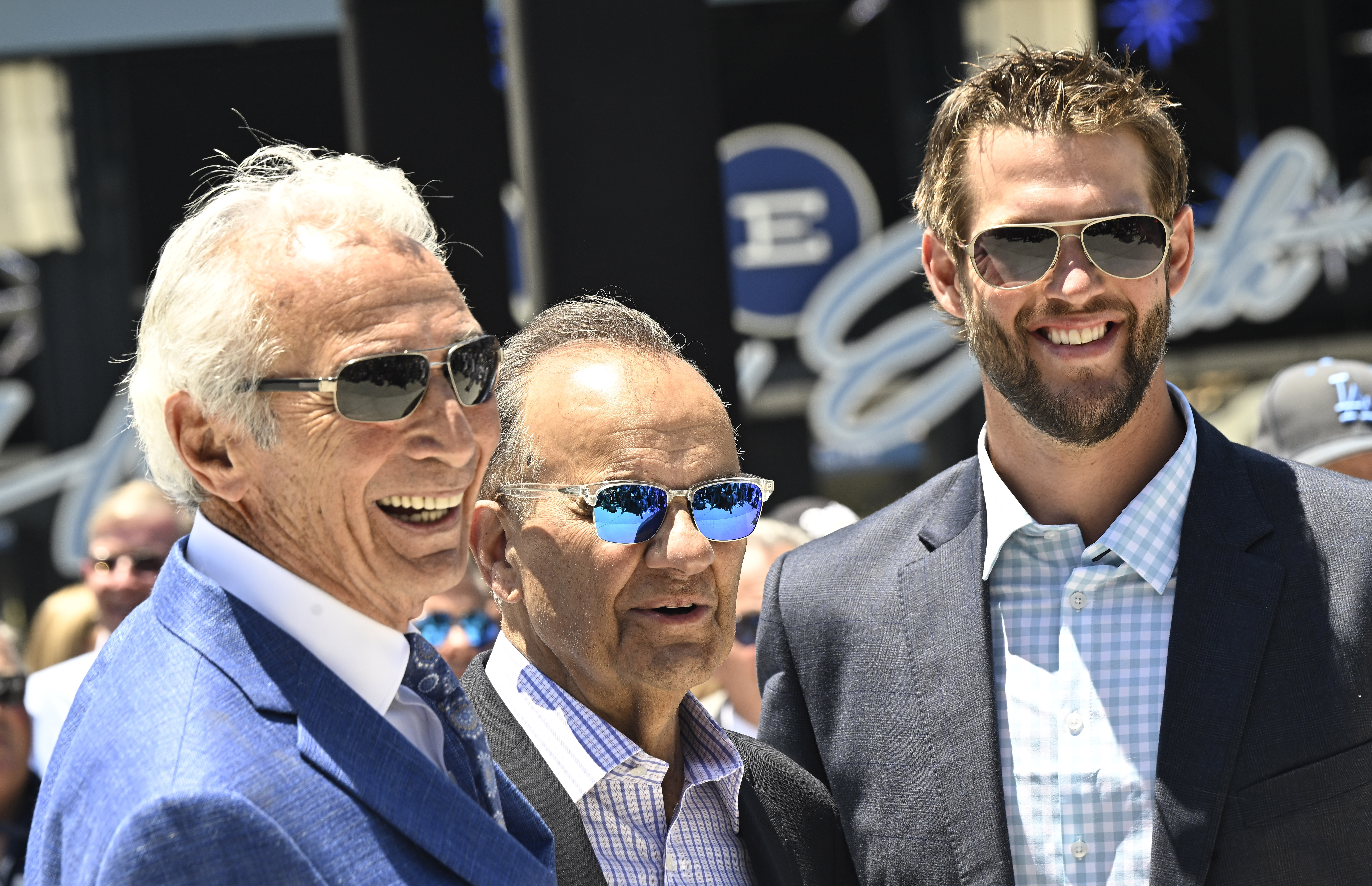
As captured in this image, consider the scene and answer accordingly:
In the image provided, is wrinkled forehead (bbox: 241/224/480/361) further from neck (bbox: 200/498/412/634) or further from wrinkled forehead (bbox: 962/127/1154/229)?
wrinkled forehead (bbox: 962/127/1154/229)

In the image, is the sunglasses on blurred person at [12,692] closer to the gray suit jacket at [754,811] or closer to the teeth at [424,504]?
the gray suit jacket at [754,811]

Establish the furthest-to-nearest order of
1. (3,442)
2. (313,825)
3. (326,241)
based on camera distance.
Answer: (3,442)
(326,241)
(313,825)

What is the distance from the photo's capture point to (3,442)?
32.3ft

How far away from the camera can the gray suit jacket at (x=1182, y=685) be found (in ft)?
6.93

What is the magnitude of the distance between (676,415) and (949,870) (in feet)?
2.88

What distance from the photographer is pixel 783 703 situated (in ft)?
8.49

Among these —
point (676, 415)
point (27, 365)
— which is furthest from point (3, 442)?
point (676, 415)

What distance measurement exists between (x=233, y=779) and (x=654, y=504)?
934 mm

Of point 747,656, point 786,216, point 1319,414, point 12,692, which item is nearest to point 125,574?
point 12,692

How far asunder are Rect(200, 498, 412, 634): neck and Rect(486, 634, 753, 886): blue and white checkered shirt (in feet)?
1.82

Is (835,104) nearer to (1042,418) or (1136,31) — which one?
(1136,31)

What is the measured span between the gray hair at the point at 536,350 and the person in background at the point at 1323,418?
76.1 inches

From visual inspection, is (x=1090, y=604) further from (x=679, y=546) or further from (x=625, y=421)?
(x=625, y=421)

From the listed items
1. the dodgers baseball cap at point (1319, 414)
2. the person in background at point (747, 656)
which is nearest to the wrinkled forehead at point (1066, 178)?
the dodgers baseball cap at point (1319, 414)
